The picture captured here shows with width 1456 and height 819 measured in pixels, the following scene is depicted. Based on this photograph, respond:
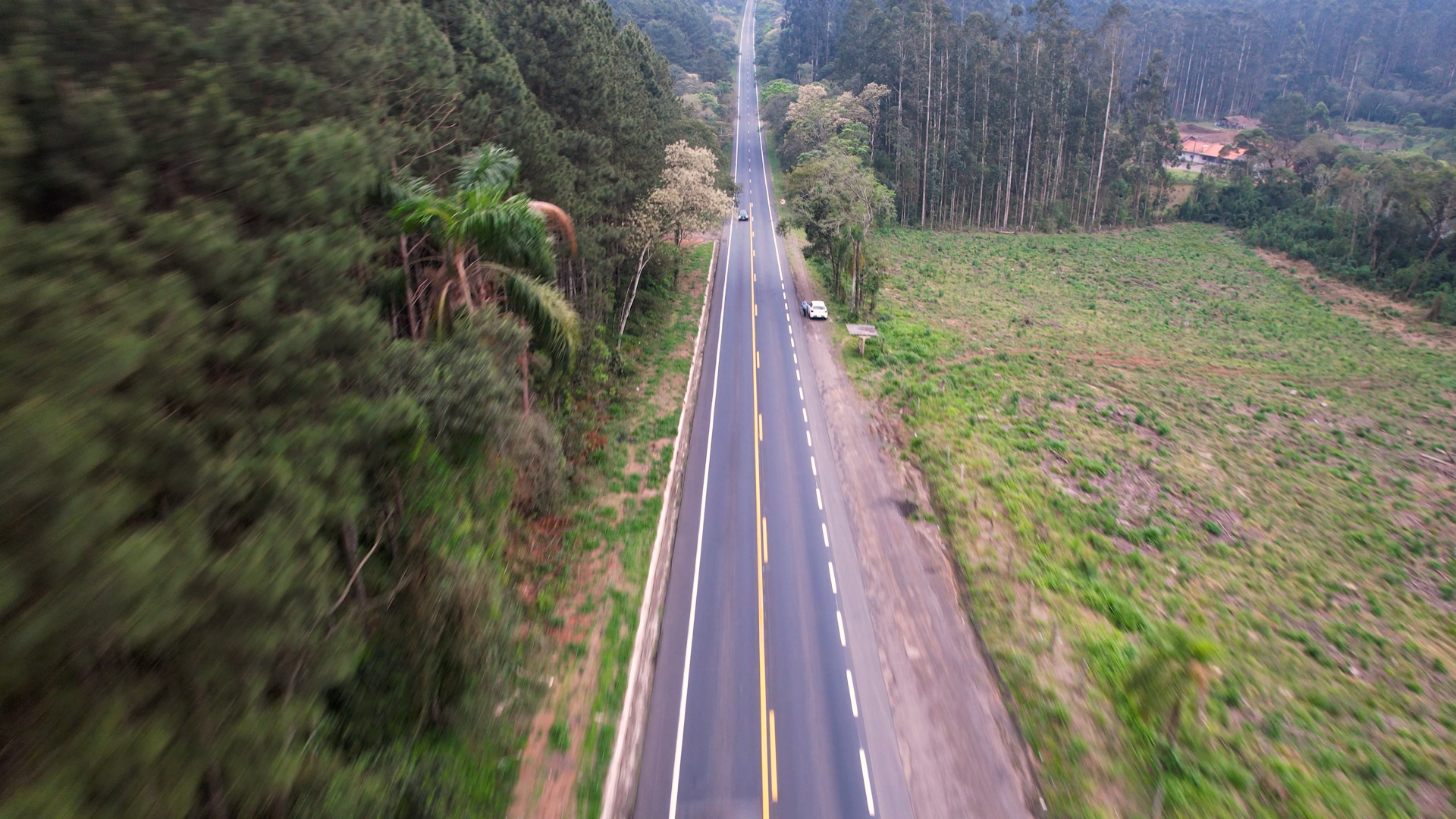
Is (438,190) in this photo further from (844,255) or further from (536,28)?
(844,255)

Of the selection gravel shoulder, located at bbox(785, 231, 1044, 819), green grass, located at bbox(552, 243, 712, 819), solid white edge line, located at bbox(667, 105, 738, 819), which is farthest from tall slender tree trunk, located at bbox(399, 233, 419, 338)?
gravel shoulder, located at bbox(785, 231, 1044, 819)

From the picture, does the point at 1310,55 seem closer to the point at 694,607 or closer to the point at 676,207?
the point at 676,207

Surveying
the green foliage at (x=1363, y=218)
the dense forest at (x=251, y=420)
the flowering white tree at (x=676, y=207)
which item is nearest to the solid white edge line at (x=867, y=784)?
the dense forest at (x=251, y=420)

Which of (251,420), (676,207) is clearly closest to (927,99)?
(676,207)

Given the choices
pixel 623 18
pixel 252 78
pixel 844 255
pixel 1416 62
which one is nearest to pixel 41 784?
pixel 252 78

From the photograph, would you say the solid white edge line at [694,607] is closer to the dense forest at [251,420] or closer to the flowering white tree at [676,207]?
the dense forest at [251,420]

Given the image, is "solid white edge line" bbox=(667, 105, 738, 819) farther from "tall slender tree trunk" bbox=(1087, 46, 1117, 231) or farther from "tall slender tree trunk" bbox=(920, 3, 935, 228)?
"tall slender tree trunk" bbox=(1087, 46, 1117, 231)
